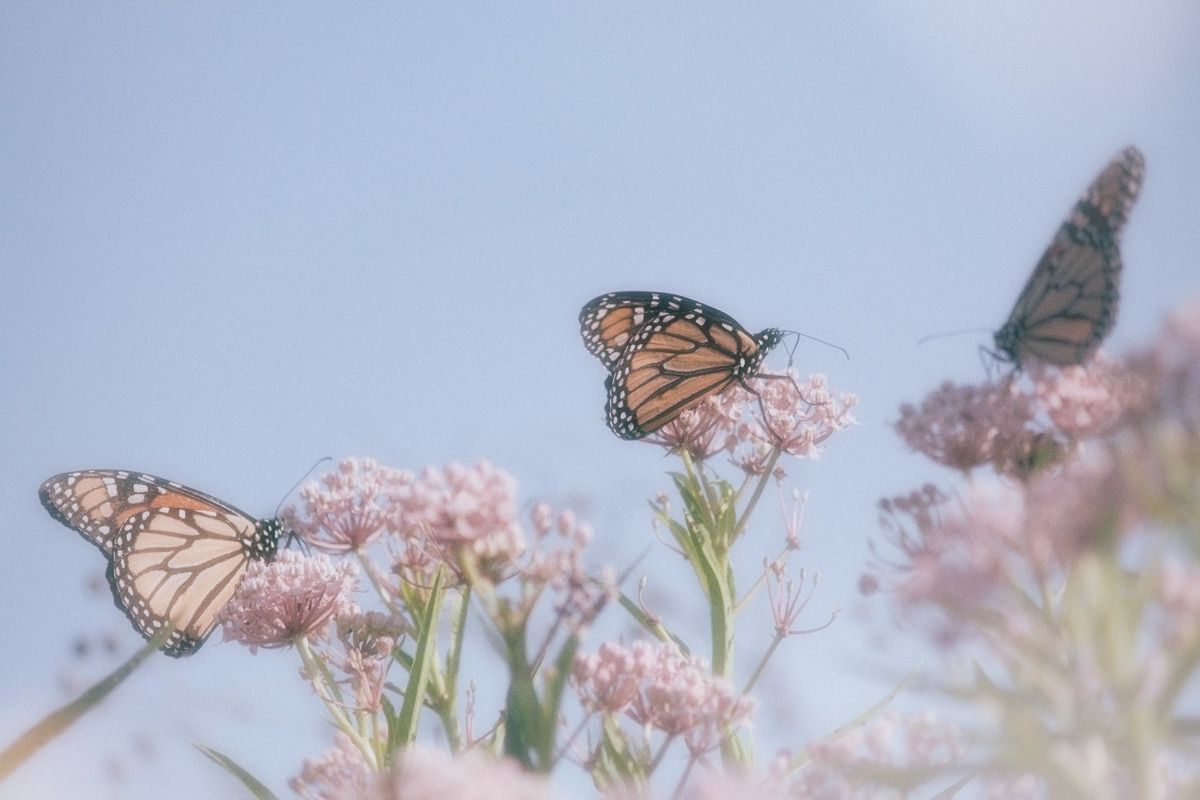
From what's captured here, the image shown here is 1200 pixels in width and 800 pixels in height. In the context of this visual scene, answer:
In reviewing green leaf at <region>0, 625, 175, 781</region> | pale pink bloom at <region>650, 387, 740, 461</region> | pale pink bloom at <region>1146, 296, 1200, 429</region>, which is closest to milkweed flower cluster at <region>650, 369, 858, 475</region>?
pale pink bloom at <region>650, 387, 740, 461</region>

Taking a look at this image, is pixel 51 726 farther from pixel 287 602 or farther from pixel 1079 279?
pixel 1079 279

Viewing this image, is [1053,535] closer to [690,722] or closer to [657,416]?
[690,722]

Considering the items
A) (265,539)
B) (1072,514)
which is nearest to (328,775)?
(1072,514)

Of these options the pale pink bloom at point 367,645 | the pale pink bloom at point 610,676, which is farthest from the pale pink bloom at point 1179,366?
the pale pink bloom at point 367,645

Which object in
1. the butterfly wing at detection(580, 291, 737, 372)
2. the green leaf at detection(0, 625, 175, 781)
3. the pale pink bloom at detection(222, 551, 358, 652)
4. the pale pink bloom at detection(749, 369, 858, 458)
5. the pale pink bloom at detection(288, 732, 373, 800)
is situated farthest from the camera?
the butterfly wing at detection(580, 291, 737, 372)

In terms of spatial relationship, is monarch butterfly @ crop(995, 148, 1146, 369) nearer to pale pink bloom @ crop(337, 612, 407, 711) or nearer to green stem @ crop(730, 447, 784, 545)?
green stem @ crop(730, 447, 784, 545)

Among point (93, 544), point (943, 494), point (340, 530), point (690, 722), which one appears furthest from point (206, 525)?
point (943, 494)

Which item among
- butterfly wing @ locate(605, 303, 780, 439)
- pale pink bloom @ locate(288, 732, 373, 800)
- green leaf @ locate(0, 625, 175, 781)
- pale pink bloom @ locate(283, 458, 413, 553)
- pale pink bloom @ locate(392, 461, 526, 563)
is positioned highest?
butterfly wing @ locate(605, 303, 780, 439)
